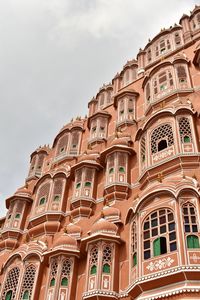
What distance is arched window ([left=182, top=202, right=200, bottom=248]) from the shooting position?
45.1 ft

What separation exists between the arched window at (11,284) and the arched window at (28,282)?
49 cm

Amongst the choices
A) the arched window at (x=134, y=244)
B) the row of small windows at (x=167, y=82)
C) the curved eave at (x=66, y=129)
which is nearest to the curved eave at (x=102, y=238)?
the arched window at (x=134, y=244)

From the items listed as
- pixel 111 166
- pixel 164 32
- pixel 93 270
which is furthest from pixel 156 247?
pixel 164 32

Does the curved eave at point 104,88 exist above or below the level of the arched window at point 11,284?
above

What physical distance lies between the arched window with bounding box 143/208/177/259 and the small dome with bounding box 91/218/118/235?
199 cm

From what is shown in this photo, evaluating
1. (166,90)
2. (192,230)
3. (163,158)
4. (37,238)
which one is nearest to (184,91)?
(166,90)

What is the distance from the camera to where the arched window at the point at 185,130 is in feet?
60.5

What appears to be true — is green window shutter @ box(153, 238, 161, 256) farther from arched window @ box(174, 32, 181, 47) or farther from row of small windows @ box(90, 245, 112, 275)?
arched window @ box(174, 32, 181, 47)

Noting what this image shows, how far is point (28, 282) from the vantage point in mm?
18422

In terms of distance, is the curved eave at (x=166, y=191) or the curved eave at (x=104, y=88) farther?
the curved eave at (x=104, y=88)

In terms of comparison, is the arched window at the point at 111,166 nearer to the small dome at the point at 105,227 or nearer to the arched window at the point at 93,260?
the small dome at the point at 105,227

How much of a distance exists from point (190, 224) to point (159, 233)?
126 cm

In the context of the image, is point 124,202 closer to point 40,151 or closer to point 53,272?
point 53,272

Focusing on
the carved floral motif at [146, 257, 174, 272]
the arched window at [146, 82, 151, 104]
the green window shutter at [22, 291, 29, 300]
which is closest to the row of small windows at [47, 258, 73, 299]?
the green window shutter at [22, 291, 29, 300]
